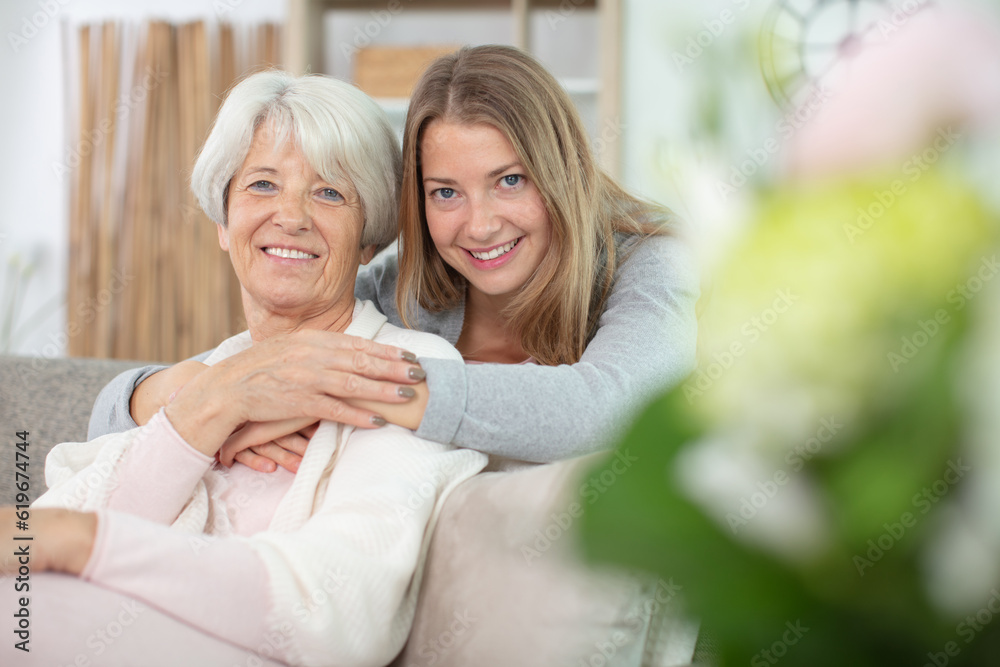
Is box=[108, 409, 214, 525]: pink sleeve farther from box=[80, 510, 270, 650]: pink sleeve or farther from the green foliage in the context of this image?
the green foliage

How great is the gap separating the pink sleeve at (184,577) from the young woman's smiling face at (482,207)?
0.81m

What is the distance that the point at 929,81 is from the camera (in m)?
0.17

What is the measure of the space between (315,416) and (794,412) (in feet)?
3.62

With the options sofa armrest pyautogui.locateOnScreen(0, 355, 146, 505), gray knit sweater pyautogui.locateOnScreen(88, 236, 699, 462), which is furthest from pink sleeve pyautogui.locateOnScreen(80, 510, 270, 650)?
sofa armrest pyautogui.locateOnScreen(0, 355, 146, 505)

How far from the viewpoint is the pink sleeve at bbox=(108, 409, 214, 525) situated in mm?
1243

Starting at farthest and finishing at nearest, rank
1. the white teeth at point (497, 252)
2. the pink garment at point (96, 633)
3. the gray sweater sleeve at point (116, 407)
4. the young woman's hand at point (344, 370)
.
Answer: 1. the white teeth at point (497, 252)
2. the gray sweater sleeve at point (116, 407)
3. the young woman's hand at point (344, 370)
4. the pink garment at point (96, 633)

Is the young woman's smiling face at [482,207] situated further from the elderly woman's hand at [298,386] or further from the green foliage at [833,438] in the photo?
the green foliage at [833,438]

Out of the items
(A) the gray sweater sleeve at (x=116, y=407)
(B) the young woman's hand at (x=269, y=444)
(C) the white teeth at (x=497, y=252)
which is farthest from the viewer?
(C) the white teeth at (x=497, y=252)

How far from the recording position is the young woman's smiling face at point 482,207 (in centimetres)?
157

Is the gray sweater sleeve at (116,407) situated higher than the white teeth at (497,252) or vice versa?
the white teeth at (497,252)

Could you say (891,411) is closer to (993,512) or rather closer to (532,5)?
(993,512)

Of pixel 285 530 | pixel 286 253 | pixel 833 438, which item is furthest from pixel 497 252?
pixel 833 438

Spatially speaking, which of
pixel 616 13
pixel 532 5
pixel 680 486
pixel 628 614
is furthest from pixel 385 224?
pixel 532 5

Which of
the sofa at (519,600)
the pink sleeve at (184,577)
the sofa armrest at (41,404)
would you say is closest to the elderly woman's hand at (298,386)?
the sofa at (519,600)
